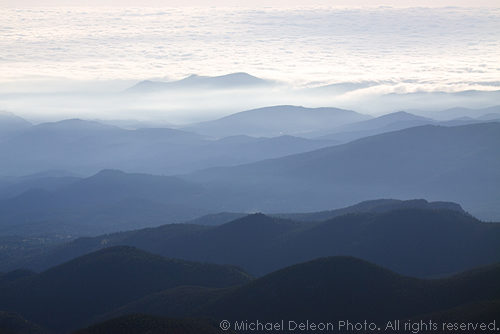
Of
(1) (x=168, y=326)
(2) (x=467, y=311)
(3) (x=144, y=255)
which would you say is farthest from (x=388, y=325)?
(3) (x=144, y=255)

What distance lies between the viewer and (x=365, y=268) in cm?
6322

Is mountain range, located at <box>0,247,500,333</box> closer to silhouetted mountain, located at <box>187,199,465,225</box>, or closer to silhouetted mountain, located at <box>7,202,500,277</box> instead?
silhouetted mountain, located at <box>7,202,500,277</box>

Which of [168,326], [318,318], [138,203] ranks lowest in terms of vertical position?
[138,203]

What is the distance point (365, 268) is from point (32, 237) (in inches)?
4243

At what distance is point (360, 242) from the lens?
9412cm

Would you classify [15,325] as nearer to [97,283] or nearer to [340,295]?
[97,283]

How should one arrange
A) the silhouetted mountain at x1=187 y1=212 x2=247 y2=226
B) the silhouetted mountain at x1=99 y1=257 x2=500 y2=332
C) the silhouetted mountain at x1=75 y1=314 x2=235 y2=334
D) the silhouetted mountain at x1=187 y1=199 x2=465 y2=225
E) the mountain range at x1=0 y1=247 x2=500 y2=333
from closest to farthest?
the silhouetted mountain at x1=75 y1=314 x2=235 y2=334 → the mountain range at x1=0 y1=247 x2=500 y2=333 → the silhouetted mountain at x1=99 y1=257 x2=500 y2=332 → the silhouetted mountain at x1=187 y1=199 x2=465 y2=225 → the silhouetted mountain at x1=187 y1=212 x2=247 y2=226

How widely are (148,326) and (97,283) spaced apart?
121 feet

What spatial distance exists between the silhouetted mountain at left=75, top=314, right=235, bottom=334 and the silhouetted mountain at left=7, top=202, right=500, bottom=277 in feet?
144

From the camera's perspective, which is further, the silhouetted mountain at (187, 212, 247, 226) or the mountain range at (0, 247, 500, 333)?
the silhouetted mountain at (187, 212, 247, 226)

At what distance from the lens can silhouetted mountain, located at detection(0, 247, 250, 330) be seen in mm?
76688

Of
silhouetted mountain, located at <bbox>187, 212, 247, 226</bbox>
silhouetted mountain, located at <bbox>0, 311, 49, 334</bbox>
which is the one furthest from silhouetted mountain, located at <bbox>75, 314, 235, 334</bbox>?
silhouetted mountain, located at <bbox>187, 212, 247, 226</bbox>

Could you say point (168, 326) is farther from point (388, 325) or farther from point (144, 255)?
point (144, 255)

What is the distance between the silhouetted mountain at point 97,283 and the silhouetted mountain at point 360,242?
53.1 feet
